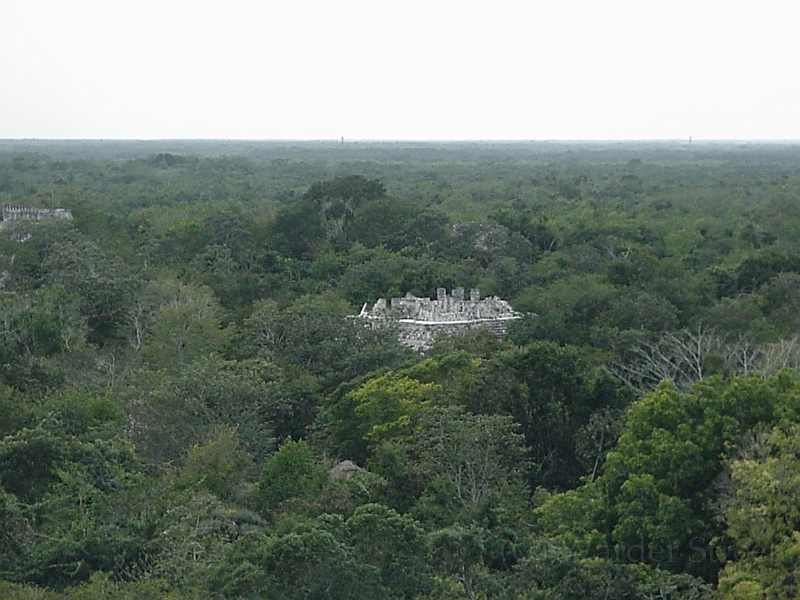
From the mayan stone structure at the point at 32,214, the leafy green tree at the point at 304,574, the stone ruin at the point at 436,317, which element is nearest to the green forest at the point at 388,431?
the leafy green tree at the point at 304,574

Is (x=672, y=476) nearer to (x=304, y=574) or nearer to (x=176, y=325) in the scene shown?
(x=304, y=574)

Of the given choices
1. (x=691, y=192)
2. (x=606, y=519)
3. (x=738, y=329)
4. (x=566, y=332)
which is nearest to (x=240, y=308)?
(x=566, y=332)

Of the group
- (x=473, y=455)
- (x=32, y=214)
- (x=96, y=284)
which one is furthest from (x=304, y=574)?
(x=32, y=214)

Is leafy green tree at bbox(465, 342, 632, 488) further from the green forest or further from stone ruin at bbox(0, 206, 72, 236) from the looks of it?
stone ruin at bbox(0, 206, 72, 236)

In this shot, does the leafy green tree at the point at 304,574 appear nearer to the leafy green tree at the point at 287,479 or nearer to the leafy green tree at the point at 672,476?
the leafy green tree at the point at 672,476

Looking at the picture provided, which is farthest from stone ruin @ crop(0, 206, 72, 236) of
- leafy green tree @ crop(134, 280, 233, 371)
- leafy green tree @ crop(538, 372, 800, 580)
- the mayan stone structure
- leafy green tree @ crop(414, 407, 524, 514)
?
leafy green tree @ crop(538, 372, 800, 580)
